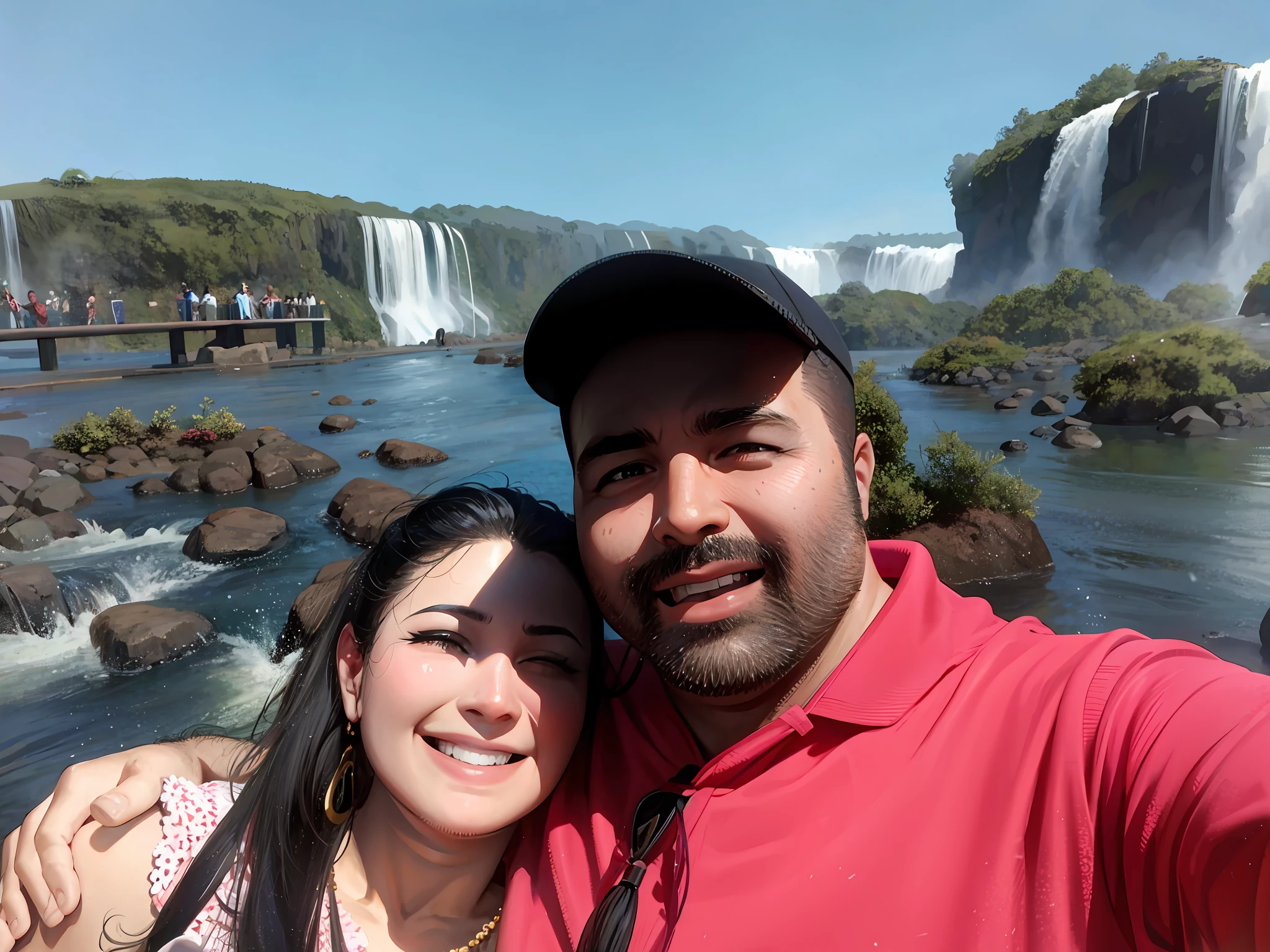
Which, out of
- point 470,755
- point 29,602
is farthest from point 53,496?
point 470,755

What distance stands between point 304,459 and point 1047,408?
54.0 feet

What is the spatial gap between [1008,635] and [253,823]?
182 cm

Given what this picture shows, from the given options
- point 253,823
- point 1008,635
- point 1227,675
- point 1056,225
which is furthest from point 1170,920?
point 1056,225

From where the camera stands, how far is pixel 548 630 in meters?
1.70

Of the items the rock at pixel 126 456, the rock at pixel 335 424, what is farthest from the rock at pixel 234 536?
the rock at pixel 335 424

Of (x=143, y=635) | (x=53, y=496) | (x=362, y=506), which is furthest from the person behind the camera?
(x=53, y=496)

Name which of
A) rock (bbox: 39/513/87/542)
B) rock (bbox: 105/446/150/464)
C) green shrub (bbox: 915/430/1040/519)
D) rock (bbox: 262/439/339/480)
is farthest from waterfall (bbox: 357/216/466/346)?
green shrub (bbox: 915/430/1040/519)

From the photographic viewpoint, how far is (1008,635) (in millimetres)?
1436

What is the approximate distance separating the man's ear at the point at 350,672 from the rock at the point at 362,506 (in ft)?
30.1

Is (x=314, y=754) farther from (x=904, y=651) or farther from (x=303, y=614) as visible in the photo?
(x=303, y=614)

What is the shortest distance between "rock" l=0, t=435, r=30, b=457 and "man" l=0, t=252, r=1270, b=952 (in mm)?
15576

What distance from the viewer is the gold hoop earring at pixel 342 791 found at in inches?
68.9

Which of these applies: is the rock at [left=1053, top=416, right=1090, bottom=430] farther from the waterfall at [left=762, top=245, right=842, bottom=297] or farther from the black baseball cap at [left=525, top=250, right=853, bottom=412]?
the waterfall at [left=762, top=245, right=842, bottom=297]

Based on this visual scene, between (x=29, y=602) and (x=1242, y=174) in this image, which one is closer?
(x=29, y=602)
